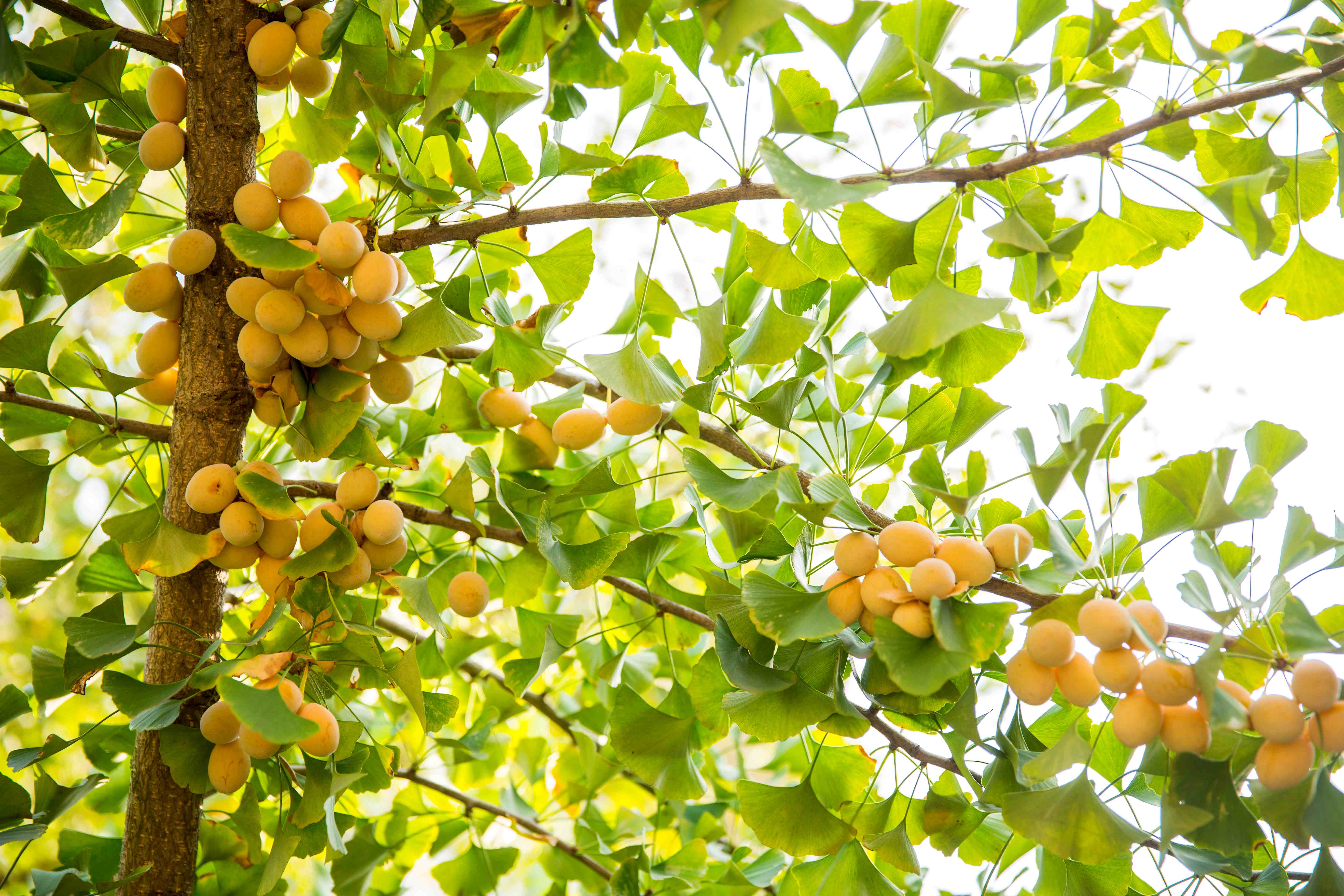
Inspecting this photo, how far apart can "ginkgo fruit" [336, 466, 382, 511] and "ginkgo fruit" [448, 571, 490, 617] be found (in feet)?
0.34

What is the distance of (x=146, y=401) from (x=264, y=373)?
0.21m

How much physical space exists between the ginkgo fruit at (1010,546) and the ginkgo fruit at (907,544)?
4 centimetres

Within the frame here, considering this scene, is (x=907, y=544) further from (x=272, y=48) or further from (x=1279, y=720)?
(x=272, y=48)

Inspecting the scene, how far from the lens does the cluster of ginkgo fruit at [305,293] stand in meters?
0.65

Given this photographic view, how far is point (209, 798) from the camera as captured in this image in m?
1.18

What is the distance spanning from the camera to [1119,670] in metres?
0.53

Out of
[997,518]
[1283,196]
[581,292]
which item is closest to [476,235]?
[581,292]

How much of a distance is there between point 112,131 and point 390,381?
1.15ft

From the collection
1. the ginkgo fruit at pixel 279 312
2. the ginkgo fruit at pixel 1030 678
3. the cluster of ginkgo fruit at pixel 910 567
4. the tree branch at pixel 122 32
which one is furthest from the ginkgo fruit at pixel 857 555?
the tree branch at pixel 122 32

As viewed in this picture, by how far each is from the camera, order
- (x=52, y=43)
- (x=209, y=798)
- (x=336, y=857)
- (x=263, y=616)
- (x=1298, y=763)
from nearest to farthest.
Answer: (x=1298, y=763) < (x=52, y=43) < (x=263, y=616) < (x=336, y=857) < (x=209, y=798)

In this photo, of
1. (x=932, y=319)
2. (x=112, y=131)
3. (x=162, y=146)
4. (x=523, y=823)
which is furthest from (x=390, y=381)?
(x=523, y=823)

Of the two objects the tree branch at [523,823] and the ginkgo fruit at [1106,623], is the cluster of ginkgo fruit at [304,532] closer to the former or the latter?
the tree branch at [523,823]

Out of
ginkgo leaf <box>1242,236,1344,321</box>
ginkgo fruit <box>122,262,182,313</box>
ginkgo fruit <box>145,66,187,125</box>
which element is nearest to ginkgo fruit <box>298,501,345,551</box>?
ginkgo fruit <box>122,262,182,313</box>

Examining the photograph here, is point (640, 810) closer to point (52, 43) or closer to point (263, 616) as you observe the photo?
point (263, 616)
